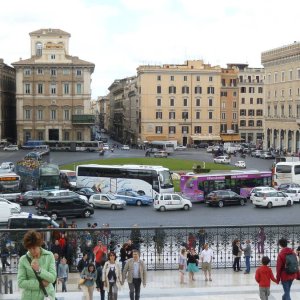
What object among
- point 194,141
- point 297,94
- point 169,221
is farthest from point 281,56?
point 169,221

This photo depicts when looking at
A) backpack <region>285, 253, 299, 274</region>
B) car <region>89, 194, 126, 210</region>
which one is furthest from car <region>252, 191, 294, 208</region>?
backpack <region>285, 253, 299, 274</region>

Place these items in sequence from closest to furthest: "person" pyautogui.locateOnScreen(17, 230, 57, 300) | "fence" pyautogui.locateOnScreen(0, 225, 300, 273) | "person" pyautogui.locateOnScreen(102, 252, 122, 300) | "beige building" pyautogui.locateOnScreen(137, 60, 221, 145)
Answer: "person" pyautogui.locateOnScreen(17, 230, 57, 300) < "person" pyautogui.locateOnScreen(102, 252, 122, 300) < "fence" pyautogui.locateOnScreen(0, 225, 300, 273) < "beige building" pyautogui.locateOnScreen(137, 60, 221, 145)

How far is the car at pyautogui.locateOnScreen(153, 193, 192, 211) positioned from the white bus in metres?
10.2

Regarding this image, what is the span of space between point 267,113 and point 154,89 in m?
20.1

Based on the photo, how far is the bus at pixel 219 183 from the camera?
3925 cm

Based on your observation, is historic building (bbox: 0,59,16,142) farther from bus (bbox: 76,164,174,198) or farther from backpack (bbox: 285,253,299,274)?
backpack (bbox: 285,253,299,274)

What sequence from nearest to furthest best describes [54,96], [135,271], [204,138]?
[135,271]
[54,96]
[204,138]

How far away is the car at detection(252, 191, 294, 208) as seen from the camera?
37.1 meters

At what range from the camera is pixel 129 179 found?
1603 inches

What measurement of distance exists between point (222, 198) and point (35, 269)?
31.2m

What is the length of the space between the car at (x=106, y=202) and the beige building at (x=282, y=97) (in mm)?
44044

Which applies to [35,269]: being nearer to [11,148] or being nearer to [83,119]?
[11,148]

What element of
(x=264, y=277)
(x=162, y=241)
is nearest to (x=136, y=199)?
(x=162, y=241)

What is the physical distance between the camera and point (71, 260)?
61.4 ft
